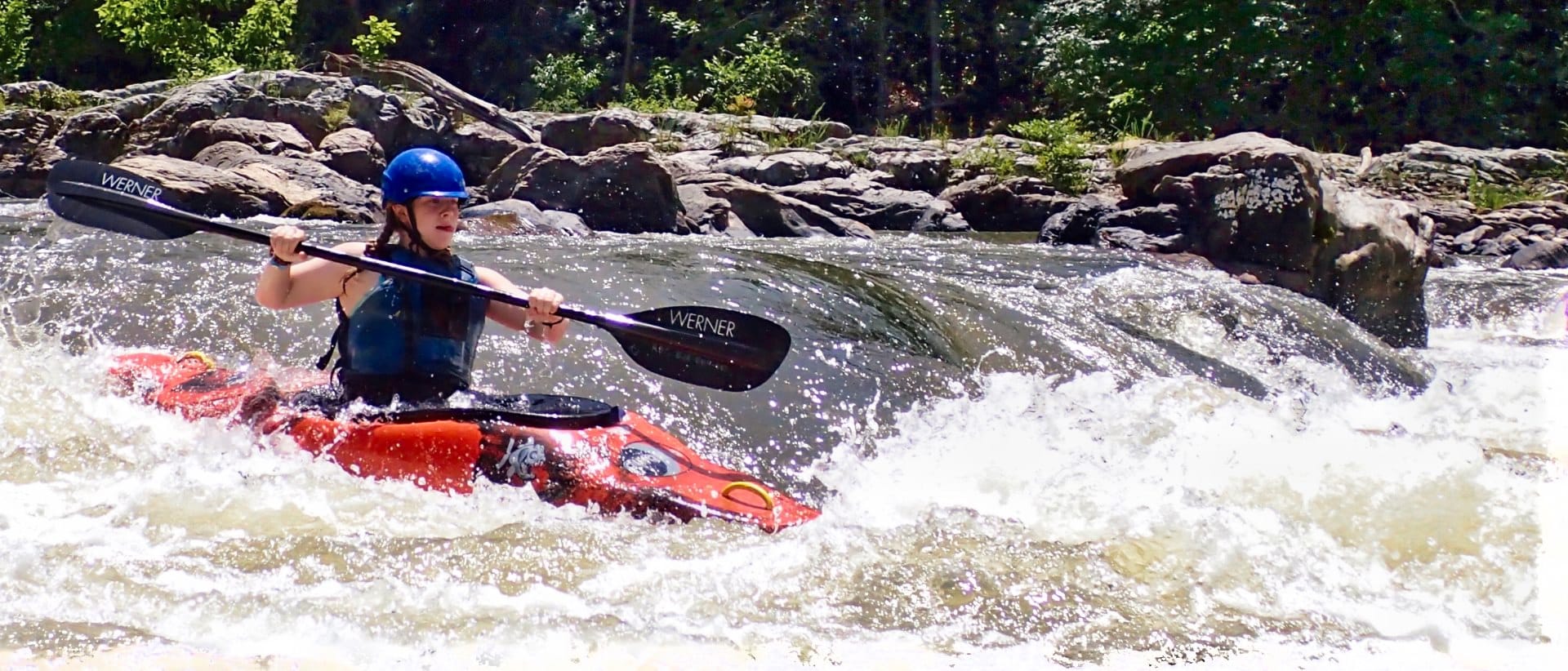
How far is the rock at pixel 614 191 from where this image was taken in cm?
914

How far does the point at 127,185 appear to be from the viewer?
13.6 feet

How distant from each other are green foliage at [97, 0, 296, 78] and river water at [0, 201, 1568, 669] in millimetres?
10521

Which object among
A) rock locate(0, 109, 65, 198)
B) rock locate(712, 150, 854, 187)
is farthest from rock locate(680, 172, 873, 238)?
rock locate(0, 109, 65, 198)

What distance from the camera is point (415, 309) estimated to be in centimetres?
340

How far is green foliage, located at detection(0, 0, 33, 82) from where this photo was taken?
679 inches

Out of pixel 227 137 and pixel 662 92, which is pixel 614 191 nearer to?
pixel 227 137

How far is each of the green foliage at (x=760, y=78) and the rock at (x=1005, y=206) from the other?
18.2 feet

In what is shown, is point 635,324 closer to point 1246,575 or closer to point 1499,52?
point 1246,575

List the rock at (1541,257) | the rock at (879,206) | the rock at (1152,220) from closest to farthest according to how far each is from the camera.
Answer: the rock at (1152,220)
the rock at (1541,257)
the rock at (879,206)

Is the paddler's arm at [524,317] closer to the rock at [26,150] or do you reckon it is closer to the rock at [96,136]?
the rock at [26,150]

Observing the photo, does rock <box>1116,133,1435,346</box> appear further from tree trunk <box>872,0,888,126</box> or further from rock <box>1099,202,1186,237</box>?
tree trunk <box>872,0,888,126</box>

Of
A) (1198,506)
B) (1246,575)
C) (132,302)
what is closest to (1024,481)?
(1198,506)

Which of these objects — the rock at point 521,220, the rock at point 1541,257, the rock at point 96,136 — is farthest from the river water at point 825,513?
the rock at point 1541,257

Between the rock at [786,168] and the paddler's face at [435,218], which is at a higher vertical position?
the paddler's face at [435,218]
